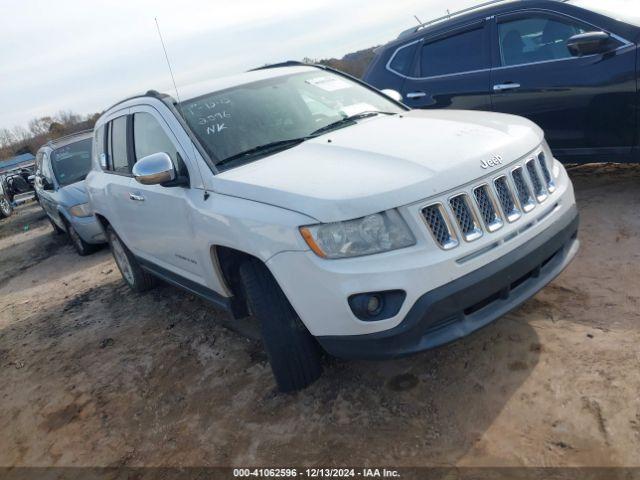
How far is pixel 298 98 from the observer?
3.78 metres

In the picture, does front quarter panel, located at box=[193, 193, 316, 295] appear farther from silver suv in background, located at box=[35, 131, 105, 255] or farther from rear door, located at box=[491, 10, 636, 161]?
silver suv in background, located at box=[35, 131, 105, 255]

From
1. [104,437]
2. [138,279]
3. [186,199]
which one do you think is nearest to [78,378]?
[104,437]

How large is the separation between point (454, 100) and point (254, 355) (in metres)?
3.47

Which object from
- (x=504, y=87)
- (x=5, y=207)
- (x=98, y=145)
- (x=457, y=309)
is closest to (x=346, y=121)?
(x=457, y=309)

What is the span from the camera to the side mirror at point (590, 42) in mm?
4316

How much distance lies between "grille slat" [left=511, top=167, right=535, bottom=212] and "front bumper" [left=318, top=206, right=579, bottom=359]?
181mm

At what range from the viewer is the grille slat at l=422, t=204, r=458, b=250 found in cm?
244

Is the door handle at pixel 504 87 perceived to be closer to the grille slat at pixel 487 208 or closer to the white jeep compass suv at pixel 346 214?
the white jeep compass suv at pixel 346 214

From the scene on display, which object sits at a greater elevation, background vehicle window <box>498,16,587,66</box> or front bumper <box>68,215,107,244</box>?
background vehicle window <box>498,16,587,66</box>

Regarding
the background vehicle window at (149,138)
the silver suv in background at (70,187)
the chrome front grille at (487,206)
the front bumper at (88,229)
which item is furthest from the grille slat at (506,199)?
the front bumper at (88,229)

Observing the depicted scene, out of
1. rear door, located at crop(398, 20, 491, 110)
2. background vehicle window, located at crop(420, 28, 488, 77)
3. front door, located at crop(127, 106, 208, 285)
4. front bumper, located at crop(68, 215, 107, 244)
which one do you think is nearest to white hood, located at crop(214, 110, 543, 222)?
front door, located at crop(127, 106, 208, 285)

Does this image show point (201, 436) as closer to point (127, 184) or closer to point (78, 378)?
point (78, 378)

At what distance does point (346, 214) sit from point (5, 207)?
16.5 metres

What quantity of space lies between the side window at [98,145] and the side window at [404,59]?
324 centimetres
